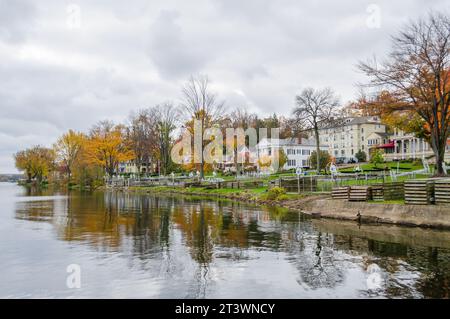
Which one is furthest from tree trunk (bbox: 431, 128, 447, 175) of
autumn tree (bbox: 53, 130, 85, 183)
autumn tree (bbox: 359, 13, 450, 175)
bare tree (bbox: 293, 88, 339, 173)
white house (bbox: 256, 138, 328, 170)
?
autumn tree (bbox: 53, 130, 85, 183)

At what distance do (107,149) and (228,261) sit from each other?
66050mm

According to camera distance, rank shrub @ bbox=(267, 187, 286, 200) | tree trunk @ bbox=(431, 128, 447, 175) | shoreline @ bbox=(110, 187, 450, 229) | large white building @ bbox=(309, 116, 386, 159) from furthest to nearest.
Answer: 1. large white building @ bbox=(309, 116, 386, 159)
2. shrub @ bbox=(267, 187, 286, 200)
3. tree trunk @ bbox=(431, 128, 447, 175)
4. shoreline @ bbox=(110, 187, 450, 229)

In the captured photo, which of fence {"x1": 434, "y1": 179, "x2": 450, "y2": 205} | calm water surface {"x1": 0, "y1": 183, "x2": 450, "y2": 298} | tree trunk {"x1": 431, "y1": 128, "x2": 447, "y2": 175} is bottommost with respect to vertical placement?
calm water surface {"x1": 0, "y1": 183, "x2": 450, "y2": 298}

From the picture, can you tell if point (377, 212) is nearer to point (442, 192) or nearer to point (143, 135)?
point (442, 192)

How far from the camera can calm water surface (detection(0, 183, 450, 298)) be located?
8845mm

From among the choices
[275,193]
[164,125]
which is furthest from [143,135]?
[275,193]

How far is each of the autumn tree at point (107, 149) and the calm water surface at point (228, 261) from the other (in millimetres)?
54980

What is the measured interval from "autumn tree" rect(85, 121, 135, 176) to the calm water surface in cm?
5498

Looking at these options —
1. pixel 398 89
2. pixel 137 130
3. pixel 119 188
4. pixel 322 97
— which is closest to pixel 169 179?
pixel 119 188

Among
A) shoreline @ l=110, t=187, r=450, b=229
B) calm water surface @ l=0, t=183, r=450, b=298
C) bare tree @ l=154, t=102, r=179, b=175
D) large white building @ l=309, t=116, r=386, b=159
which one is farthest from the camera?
large white building @ l=309, t=116, r=386, b=159

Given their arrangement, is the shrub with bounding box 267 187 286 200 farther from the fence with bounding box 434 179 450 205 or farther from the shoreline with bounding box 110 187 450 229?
the fence with bounding box 434 179 450 205

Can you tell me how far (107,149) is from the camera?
73.6 meters
